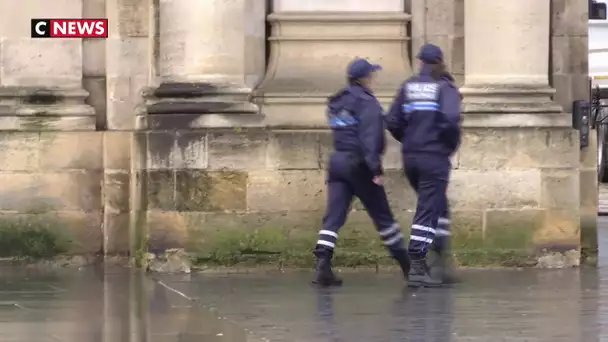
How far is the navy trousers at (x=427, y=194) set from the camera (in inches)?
403

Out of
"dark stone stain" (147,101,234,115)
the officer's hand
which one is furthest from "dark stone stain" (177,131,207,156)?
the officer's hand

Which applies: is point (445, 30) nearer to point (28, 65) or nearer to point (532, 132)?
point (532, 132)

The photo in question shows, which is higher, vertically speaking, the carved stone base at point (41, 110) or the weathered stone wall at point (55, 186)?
the carved stone base at point (41, 110)

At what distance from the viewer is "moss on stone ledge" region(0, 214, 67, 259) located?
1224 cm

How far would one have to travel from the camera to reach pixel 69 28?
12391mm

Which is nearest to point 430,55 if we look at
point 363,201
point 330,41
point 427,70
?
point 427,70

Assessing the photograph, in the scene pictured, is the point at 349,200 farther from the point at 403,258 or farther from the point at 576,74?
the point at 576,74

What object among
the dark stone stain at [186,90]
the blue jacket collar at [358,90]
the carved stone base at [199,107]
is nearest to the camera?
the blue jacket collar at [358,90]

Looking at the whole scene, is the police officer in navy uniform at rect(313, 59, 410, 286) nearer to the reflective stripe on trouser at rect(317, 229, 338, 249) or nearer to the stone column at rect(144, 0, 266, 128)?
the reflective stripe on trouser at rect(317, 229, 338, 249)

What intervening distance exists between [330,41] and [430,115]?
6.91 feet

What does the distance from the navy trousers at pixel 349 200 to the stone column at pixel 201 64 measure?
1.44 m

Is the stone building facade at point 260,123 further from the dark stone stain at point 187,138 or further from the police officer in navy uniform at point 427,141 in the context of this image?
the police officer in navy uniform at point 427,141

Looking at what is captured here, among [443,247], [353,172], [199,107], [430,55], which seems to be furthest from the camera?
[199,107]

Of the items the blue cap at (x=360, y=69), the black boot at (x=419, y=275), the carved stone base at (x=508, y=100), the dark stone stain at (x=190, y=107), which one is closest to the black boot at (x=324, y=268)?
the black boot at (x=419, y=275)
